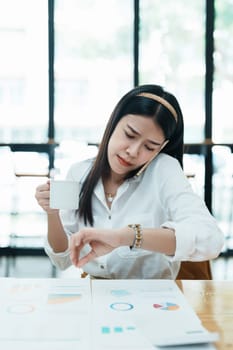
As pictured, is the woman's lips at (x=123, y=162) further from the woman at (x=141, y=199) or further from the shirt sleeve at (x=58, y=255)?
the shirt sleeve at (x=58, y=255)

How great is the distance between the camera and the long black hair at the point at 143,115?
139 cm

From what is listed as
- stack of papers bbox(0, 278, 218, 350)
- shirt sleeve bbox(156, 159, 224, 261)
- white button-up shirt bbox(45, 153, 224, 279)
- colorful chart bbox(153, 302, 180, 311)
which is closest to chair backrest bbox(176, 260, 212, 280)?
white button-up shirt bbox(45, 153, 224, 279)

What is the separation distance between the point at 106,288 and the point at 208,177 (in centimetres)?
345

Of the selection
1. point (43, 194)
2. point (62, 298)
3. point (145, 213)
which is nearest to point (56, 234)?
point (43, 194)

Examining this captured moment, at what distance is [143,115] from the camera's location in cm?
139

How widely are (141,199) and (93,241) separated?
14.0 inches

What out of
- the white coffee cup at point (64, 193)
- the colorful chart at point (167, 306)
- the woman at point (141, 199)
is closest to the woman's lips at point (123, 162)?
the woman at point (141, 199)

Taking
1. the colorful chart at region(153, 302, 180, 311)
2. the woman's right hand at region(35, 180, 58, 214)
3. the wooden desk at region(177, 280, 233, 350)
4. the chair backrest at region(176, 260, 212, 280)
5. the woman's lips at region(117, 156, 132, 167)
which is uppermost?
the woman's lips at region(117, 156, 132, 167)

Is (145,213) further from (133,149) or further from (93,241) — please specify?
(93,241)

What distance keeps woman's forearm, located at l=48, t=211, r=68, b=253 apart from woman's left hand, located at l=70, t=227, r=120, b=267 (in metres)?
0.28

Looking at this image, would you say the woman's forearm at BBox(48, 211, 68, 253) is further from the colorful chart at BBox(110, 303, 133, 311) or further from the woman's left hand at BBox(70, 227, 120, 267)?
the colorful chart at BBox(110, 303, 133, 311)

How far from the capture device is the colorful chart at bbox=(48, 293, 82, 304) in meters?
1.04

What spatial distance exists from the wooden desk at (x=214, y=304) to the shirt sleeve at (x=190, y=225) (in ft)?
0.27

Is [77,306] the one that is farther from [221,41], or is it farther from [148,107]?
[221,41]
